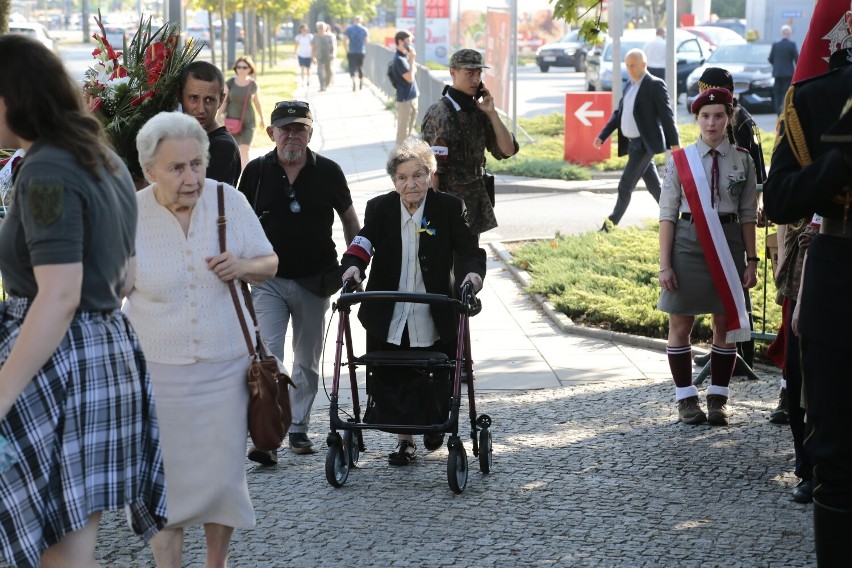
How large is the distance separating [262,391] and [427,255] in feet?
6.48

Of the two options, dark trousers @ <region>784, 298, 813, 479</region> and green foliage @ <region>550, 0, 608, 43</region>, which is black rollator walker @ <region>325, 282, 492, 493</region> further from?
green foliage @ <region>550, 0, 608, 43</region>

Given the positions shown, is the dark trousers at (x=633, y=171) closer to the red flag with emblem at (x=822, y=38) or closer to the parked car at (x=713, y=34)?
the red flag with emblem at (x=822, y=38)

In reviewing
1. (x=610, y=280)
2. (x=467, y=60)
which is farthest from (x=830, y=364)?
(x=610, y=280)

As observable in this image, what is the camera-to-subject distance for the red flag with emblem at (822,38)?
446 cm

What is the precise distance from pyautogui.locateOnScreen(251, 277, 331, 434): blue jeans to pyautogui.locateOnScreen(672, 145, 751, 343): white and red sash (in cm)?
208

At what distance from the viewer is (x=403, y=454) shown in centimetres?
651

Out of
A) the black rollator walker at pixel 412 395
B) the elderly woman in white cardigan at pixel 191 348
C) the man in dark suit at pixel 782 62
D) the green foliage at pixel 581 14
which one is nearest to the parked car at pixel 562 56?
the man in dark suit at pixel 782 62

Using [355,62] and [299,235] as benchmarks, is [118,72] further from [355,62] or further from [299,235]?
[355,62]

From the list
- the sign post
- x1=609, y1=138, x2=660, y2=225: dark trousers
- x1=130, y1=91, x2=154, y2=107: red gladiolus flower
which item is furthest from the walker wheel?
the sign post

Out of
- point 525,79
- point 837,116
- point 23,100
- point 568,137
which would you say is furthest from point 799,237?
point 525,79

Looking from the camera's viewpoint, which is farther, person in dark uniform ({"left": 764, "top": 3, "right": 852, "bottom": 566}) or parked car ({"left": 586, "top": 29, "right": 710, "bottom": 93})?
parked car ({"left": 586, "top": 29, "right": 710, "bottom": 93})

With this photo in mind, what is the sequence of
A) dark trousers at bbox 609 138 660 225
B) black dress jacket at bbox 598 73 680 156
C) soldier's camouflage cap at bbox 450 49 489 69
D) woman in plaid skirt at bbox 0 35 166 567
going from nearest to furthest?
woman in plaid skirt at bbox 0 35 166 567 → soldier's camouflage cap at bbox 450 49 489 69 → black dress jacket at bbox 598 73 680 156 → dark trousers at bbox 609 138 660 225

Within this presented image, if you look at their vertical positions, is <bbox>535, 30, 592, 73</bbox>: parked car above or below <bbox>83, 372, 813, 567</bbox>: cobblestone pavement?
above

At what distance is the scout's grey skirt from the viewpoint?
7086mm
